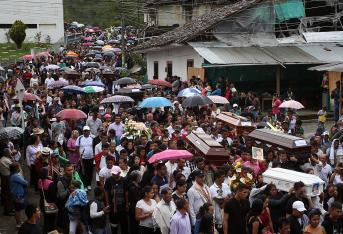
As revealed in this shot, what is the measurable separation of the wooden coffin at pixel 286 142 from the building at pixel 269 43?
1558 centimetres

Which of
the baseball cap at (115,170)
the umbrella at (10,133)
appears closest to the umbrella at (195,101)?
the umbrella at (10,133)

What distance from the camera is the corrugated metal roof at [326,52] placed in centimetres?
3159

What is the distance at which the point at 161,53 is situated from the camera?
37.8m

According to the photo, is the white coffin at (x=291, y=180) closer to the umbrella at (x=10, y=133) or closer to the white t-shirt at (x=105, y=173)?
the white t-shirt at (x=105, y=173)

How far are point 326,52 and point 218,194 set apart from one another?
75.3 ft

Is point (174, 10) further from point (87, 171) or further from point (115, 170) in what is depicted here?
point (115, 170)

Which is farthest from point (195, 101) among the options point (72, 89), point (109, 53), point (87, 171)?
point (109, 53)

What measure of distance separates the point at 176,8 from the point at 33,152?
Answer: 33.9 meters

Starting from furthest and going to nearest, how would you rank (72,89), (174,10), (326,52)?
(174,10) → (326,52) → (72,89)

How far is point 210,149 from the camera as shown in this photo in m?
13.3

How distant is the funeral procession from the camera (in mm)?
10508

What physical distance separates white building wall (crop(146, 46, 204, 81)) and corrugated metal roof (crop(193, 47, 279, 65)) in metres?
1.24

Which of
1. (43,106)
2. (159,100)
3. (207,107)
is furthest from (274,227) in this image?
(43,106)

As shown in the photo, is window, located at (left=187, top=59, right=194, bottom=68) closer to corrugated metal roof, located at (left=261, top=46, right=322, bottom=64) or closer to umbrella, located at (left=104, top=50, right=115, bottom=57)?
corrugated metal roof, located at (left=261, top=46, right=322, bottom=64)
